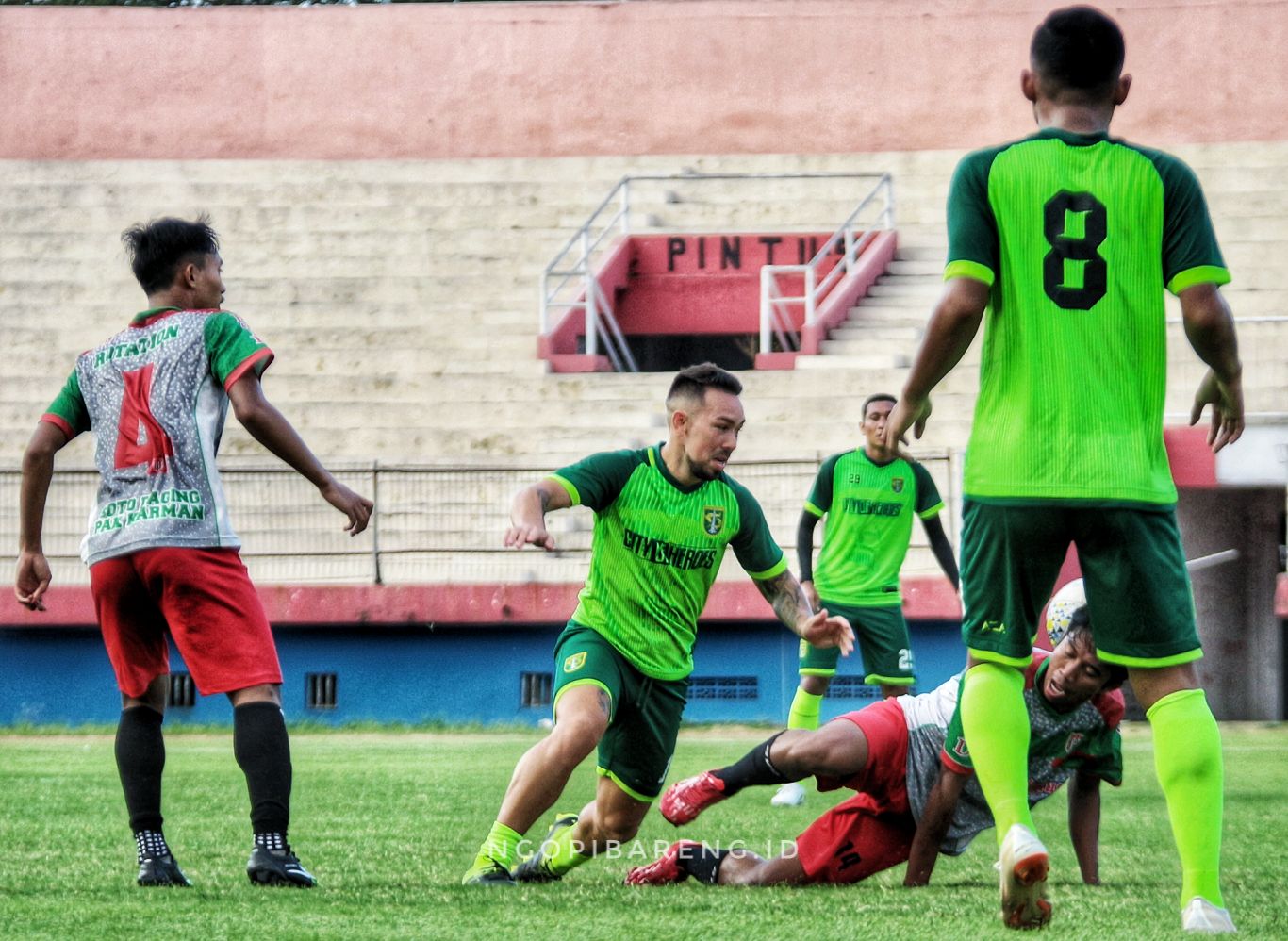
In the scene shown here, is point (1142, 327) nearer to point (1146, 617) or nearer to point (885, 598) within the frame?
point (1146, 617)

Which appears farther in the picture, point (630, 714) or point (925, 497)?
point (925, 497)

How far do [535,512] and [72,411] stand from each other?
147cm

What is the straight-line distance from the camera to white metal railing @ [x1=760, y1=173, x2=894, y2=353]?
19.4 m

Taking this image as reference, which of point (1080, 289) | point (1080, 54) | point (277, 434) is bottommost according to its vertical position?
point (277, 434)

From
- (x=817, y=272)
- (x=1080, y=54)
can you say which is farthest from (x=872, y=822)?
(x=817, y=272)

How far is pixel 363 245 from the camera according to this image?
22.6m

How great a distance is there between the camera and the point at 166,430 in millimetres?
5434

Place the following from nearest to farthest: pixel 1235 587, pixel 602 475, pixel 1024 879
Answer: pixel 1024 879, pixel 602 475, pixel 1235 587

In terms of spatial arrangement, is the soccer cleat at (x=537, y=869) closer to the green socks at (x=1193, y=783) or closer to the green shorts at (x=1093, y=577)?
the green shorts at (x=1093, y=577)

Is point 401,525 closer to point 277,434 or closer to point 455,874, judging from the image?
point 455,874

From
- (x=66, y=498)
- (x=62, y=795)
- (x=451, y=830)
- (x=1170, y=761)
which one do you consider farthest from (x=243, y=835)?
(x=66, y=498)

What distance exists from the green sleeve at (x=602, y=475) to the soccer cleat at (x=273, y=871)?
4.82ft

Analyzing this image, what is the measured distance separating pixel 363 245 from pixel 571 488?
1713 centimetres

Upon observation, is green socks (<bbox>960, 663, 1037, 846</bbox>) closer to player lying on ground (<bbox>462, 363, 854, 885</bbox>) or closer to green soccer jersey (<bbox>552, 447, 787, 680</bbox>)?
player lying on ground (<bbox>462, 363, 854, 885</bbox>)
